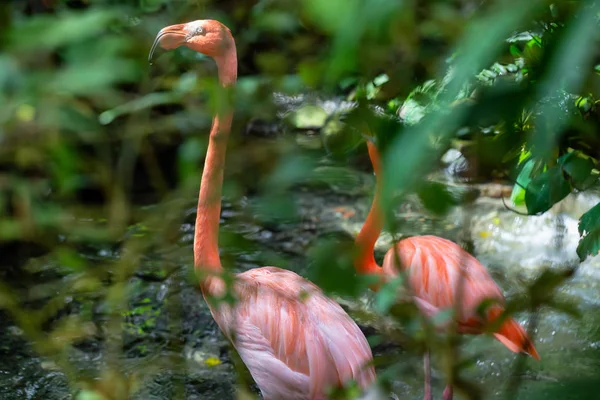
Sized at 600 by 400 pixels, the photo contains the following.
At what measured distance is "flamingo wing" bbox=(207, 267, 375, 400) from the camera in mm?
1913

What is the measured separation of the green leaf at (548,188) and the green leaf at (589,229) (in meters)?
0.07

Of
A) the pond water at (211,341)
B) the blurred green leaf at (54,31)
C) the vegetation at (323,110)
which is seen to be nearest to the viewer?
the vegetation at (323,110)

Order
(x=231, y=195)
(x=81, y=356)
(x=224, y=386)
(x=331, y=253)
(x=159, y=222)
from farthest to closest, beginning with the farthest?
1. (x=81, y=356)
2. (x=224, y=386)
3. (x=159, y=222)
4. (x=231, y=195)
5. (x=331, y=253)

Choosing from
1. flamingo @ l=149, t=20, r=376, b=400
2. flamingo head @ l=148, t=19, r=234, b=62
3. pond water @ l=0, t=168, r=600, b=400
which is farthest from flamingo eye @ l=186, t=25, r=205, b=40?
pond water @ l=0, t=168, r=600, b=400

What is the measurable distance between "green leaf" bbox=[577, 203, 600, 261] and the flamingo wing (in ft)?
2.29

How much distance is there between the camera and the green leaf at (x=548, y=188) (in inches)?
52.1

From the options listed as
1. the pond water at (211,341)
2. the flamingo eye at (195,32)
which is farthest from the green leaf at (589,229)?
the flamingo eye at (195,32)

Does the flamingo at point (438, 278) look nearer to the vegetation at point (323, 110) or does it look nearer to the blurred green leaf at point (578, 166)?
the blurred green leaf at point (578, 166)

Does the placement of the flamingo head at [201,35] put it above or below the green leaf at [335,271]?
below

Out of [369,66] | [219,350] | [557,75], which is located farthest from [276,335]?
[557,75]

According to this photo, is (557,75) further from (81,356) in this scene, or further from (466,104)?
(81,356)

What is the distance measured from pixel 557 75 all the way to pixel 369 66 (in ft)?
0.67

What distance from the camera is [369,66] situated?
53 centimetres

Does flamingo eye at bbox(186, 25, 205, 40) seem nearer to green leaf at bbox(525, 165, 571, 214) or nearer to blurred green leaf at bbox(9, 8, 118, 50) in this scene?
green leaf at bbox(525, 165, 571, 214)
